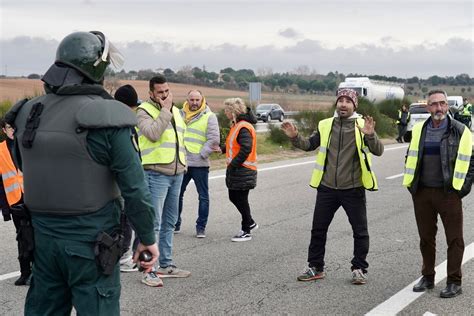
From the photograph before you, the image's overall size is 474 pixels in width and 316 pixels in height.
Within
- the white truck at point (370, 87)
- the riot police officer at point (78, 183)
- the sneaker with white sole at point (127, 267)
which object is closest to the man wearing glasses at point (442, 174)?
the sneaker with white sole at point (127, 267)

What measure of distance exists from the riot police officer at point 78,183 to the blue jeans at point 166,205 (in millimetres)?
2937

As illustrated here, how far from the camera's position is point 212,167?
16172mm

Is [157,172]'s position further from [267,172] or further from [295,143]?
[267,172]

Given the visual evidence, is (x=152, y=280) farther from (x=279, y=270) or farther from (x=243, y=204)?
(x=243, y=204)

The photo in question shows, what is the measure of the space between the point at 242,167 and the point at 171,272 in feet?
6.95

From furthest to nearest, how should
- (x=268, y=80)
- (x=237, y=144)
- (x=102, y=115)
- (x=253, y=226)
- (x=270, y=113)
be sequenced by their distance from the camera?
1. (x=268, y=80)
2. (x=270, y=113)
3. (x=253, y=226)
4. (x=237, y=144)
5. (x=102, y=115)

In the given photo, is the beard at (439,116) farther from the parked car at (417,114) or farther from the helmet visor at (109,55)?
the parked car at (417,114)

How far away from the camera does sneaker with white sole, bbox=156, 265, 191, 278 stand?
20.9 ft

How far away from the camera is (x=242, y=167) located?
26.6 feet

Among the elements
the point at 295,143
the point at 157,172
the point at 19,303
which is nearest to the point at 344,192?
the point at 295,143

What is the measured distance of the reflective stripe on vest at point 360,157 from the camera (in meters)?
6.18

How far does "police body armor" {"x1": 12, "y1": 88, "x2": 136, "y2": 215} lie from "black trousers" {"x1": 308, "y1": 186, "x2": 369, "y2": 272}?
11.2 ft

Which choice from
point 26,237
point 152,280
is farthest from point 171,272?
point 26,237

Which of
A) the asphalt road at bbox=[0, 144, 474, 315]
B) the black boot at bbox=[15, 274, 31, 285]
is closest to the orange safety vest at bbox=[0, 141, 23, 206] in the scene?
the black boot at bbox=[15, 274, 31, 285]
